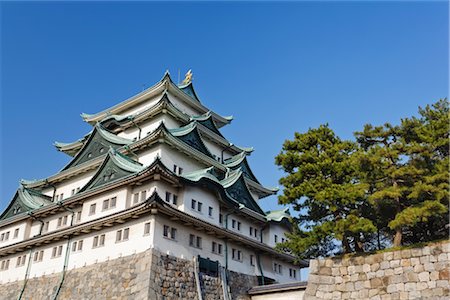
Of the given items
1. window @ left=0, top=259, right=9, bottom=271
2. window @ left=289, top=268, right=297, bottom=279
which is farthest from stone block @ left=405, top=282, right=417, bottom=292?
window @ left=0, top=259, right=9, bottom=271

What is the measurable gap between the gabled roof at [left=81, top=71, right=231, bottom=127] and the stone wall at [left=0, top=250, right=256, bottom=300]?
1765 cm

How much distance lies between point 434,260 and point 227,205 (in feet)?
51.0

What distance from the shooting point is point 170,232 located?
24.0 m

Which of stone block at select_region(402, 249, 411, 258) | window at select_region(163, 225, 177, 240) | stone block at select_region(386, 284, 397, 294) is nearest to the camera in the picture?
stone block at select_region(386, 284, 397, 294)

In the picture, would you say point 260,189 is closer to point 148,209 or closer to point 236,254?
point 236,254

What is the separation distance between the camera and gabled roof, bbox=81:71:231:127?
122 ft

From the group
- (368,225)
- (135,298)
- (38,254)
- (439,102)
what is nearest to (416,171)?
(368,225)

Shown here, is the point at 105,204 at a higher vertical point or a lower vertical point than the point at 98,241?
higher

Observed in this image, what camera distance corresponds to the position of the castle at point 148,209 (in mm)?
24391

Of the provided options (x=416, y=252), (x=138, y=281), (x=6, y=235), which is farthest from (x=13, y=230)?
(x=416, y=252)

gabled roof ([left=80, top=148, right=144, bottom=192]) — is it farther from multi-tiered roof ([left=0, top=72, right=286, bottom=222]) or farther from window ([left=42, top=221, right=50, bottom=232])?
window ([left=42, top=221, right=50, bottom=232])

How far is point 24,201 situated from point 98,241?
10.9 meters

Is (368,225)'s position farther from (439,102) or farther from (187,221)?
(187,221)

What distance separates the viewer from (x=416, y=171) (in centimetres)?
1764
